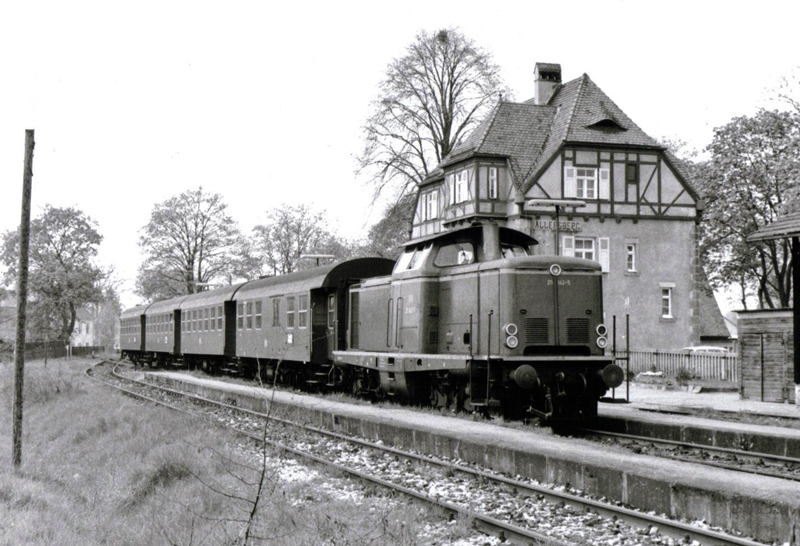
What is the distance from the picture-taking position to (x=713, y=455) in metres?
11.7

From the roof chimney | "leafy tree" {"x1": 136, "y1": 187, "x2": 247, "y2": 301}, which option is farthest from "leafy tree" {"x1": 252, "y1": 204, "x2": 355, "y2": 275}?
the roof chimney

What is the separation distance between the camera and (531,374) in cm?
1287

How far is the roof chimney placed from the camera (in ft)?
138

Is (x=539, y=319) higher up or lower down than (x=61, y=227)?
lower down

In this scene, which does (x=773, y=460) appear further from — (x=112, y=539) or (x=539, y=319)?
(x=112, y=539)

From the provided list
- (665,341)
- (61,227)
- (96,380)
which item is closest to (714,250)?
(665,341)

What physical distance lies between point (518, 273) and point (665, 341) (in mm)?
25198

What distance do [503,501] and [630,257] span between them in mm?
30129

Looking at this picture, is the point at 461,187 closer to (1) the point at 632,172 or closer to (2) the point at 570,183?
(2) the point at 570,183

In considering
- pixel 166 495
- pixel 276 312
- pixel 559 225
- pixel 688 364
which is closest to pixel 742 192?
pixel 559 225

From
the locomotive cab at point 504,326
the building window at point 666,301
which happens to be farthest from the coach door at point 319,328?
the building window at point 666,301

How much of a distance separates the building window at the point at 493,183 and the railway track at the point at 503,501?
25.5 metres

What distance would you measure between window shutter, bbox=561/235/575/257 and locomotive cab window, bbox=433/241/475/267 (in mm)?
21775

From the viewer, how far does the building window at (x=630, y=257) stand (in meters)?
37.0
